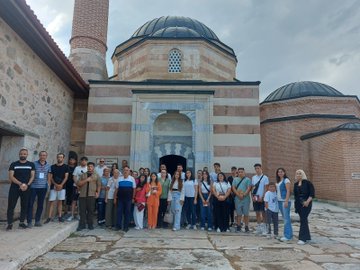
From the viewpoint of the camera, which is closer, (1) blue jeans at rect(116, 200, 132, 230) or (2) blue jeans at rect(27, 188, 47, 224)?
(2) blue jeans at rect(27, 188, 47, 224)

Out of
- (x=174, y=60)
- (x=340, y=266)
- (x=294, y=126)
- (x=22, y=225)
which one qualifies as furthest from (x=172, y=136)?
(x=294, y=126)

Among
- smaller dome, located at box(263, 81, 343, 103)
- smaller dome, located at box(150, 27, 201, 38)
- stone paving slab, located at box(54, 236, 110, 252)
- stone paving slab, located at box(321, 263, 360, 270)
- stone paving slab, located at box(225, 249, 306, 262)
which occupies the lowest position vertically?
stone paving slab, located at box(54, 236, 110, 252)

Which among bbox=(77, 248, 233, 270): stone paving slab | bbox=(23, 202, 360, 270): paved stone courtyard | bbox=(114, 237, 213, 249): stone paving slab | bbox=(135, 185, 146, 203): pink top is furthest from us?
bbox=(135, 185, 146, 203): pink top

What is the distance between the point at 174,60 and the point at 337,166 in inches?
378

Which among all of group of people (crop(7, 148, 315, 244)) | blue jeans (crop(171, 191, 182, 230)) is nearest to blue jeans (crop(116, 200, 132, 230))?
group of people (crop(7, 148, 315, 244))

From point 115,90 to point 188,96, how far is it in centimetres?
293

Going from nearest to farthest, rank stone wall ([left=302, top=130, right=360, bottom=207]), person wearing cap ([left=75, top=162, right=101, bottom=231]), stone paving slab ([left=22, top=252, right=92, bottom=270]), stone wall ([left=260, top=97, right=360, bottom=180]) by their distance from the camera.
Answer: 1. stone paving slab ([left=22, top=252, right=92, bottom=270])
2. person wearing cap ([left=75, top=162, right=101, bottom=231])
3. stone wall ([left=302, top=130, right=360, bottom=207])
4. stone wall ([left=260, top=97, right=360, bottom=180])

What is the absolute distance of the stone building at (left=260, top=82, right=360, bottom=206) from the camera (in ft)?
44.6

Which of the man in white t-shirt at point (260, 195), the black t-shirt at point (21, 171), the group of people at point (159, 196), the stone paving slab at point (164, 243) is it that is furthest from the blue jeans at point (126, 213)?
the man in white t-shirt at point (260, 195)

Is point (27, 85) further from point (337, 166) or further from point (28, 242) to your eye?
point (337, 166)

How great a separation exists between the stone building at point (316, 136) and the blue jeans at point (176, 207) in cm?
981

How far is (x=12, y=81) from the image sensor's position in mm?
6621

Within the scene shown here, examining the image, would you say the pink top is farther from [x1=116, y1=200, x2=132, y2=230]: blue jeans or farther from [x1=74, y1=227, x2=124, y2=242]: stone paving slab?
[x1=74, y1=227, x2=124, y2=242]: stone paving slab

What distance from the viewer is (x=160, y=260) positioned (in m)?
4.48
